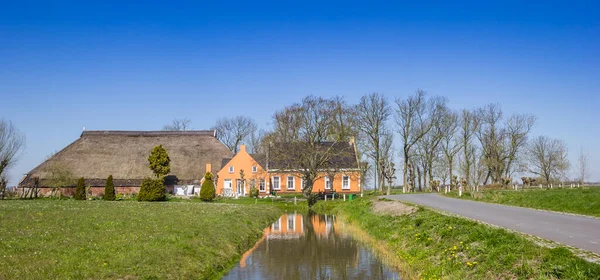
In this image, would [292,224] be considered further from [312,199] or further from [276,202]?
[276,202]

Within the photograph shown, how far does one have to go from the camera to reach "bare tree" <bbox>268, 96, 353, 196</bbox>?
54.8m

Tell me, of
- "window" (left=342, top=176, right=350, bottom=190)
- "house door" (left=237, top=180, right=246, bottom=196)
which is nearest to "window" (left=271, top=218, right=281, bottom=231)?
"house door" (left=237, top=180, right=246, bottom=196)

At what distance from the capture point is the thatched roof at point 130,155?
6869 centimetres

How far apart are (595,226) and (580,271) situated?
8.40 metres

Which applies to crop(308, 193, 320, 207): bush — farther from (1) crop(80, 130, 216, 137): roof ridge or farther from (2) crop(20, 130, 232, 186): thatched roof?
(1) crop(80, 130, 216, 137): roof ridge

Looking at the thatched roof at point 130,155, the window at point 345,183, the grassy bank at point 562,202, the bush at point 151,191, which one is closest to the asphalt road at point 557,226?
the grassy bank at point 562,202

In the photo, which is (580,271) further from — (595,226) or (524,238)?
(595,226)

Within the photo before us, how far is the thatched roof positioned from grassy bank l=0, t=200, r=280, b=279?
46.1 m

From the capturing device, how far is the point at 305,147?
5472 cm

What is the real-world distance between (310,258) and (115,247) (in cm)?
847

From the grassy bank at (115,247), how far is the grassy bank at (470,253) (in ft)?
22.0

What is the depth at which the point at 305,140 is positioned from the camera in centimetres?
5569

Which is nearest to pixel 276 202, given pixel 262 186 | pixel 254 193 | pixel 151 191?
pixel 254 193

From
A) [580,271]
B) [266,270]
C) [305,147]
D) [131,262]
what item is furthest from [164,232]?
[305,147]
